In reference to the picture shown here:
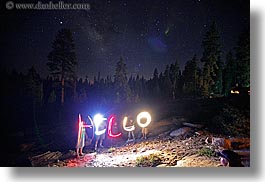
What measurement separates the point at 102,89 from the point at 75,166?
641mm

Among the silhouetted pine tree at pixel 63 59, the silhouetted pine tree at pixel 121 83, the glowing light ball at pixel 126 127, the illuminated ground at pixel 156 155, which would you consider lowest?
the illuminated ground at pixel 156 155

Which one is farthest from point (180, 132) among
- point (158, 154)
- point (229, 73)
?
point (229, 73)

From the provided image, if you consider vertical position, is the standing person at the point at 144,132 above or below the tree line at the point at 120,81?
below

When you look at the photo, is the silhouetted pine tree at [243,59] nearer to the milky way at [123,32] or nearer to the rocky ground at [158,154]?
the milky way at [123,32]

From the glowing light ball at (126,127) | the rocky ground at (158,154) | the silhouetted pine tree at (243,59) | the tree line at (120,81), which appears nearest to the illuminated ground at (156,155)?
the rocky ground at (158,154)

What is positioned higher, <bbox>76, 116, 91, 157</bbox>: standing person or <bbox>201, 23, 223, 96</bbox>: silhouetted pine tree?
<bbox>201, 23, 223, 96</bbox>: silhouetted pine tree

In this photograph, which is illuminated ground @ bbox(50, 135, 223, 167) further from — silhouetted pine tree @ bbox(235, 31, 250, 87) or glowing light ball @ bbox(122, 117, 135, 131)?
silhouetted pine tree @ bbox(235, 31, 250, 87)

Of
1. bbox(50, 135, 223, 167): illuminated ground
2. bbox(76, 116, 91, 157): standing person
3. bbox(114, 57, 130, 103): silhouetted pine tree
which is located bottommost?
bbox(50, 135, 223, 167): illuminated ground

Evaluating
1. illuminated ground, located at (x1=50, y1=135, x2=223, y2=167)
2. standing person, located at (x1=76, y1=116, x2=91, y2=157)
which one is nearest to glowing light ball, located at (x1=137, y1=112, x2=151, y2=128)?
illuminated ground, located at (x1=50, y1=135, x2=223, y2=167)

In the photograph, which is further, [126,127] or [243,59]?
[126,127]

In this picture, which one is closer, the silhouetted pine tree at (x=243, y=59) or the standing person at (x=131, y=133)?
the silhouetted pine tree at (x=243, y=59)

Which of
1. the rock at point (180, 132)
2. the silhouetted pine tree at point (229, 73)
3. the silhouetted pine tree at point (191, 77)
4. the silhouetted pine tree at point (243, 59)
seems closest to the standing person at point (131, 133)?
the rock at point (180, 132)

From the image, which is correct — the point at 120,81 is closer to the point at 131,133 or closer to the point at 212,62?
the point at 131,133

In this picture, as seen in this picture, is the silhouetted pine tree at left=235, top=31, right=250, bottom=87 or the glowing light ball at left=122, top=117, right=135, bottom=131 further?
the glowing light ball at left=122, top=117, right=135, bottom=131
